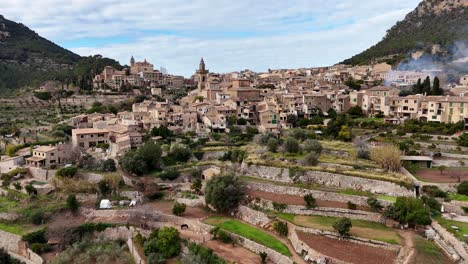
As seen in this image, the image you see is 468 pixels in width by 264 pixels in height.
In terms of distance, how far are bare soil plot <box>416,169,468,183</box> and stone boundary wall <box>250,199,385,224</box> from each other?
20.5ft

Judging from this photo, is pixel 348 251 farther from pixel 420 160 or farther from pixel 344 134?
pixel 344 134

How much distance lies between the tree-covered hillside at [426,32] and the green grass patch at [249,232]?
6364 cm

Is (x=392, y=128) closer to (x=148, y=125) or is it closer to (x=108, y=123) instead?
(x=148, y=125)

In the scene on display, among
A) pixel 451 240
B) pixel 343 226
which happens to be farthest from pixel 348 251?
pixel 451 240

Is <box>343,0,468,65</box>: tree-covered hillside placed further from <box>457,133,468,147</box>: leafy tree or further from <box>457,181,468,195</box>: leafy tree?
<box>457,181,468,195</box>: leafy tree

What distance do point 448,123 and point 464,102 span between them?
244cm

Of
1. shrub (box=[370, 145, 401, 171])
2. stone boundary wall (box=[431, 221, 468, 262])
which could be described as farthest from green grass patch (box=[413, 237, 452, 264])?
shrub (box=[370, 145, 401, 171])

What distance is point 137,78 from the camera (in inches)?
3054

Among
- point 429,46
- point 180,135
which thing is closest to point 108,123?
point 180,135

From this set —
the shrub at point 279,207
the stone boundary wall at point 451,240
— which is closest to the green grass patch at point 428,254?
the stone boundary wall at point 451,240

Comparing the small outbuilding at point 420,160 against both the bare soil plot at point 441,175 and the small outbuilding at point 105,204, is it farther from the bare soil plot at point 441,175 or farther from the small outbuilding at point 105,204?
the small outbuilding at point 105,204

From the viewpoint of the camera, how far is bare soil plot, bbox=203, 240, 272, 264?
22.5m

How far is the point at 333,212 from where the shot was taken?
2559 centimetres

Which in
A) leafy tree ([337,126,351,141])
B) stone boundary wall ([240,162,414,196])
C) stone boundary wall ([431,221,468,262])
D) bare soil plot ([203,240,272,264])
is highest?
leafy tree ([337,126,351,141])
